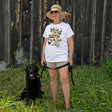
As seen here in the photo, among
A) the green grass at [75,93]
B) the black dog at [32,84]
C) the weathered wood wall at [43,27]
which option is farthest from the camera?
the weathered wood wall at [43,27]

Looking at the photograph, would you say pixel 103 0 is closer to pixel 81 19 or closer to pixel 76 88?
pixel 81 19

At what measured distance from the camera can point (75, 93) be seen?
368 cm

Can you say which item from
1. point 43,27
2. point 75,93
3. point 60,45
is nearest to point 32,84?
point 75,93

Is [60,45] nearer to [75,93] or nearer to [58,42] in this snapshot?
[58,42]

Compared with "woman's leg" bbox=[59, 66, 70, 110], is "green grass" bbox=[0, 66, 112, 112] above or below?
below

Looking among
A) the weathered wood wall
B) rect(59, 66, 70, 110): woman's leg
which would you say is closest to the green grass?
rect(59, 66, 70, 110): woman's leg

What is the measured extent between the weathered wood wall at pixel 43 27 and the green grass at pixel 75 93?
24.2 inches

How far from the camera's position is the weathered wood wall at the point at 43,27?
500cm

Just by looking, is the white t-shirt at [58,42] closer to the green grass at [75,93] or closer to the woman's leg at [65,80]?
the woman's leg at [65,80]

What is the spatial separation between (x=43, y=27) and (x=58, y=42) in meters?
2.22

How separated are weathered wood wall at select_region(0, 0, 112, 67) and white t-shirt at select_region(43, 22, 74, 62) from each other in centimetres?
210

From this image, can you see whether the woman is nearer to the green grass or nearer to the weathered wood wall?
the green grass

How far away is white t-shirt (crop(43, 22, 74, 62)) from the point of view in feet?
9.68

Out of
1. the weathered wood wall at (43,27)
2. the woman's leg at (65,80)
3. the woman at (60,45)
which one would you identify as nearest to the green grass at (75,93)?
the woman's leg at (65,80)
